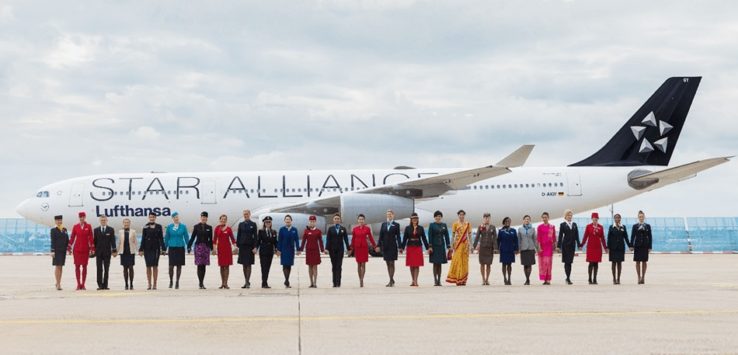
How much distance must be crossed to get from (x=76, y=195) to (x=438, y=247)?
2089cm

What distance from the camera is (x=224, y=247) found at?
16250 mm

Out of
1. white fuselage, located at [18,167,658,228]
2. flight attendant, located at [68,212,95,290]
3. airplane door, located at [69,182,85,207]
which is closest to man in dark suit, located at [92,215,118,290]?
flight attendant, located at [68,212,95,290]

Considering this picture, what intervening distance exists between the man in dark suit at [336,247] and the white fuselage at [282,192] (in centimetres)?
1599

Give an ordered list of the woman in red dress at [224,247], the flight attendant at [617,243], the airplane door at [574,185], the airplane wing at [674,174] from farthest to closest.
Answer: the airplane door at [574,185]
the airplane wing at [674,174]
the flight attendant at [617,243]
the woman in red dress at [224,247]

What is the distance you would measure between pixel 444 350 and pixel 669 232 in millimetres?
43234

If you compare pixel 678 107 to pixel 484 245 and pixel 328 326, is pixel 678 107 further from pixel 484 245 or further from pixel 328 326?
pixel 328 326

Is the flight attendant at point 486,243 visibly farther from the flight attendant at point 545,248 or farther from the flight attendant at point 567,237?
the flight attendant at point 567,237

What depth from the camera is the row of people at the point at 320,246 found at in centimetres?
1612

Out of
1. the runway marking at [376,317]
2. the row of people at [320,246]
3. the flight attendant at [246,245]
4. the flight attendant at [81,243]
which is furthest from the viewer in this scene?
the flight attendant at [81,243]

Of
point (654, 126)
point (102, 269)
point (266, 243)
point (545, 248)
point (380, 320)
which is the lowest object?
point (380, 320)

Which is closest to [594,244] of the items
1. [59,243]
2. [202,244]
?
[202,244]

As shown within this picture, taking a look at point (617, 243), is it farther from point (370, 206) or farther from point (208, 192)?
point (208, 192)

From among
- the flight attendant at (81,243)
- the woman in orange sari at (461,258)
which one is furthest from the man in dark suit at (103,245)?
the woman in orange sari at (461,258)

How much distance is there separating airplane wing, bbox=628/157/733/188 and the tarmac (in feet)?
43.3
